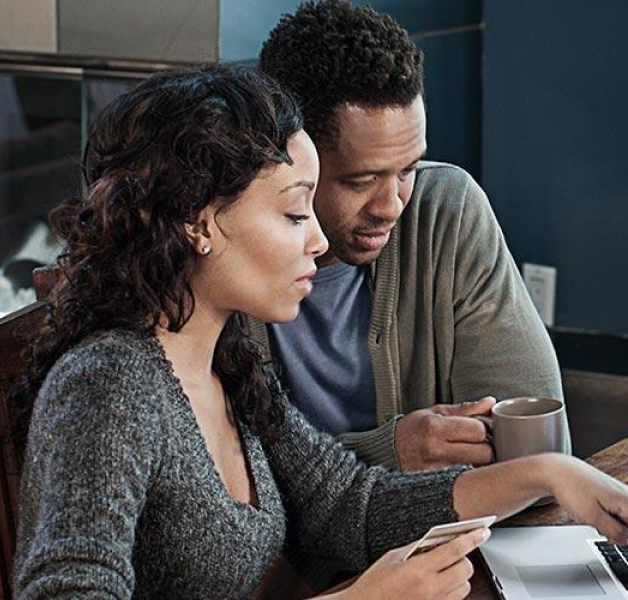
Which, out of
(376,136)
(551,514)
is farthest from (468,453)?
(376,136)

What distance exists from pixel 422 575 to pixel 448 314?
74 cm

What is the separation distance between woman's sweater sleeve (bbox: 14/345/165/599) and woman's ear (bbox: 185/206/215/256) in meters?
0.14

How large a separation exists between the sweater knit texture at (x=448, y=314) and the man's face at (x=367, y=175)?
82 millimetres

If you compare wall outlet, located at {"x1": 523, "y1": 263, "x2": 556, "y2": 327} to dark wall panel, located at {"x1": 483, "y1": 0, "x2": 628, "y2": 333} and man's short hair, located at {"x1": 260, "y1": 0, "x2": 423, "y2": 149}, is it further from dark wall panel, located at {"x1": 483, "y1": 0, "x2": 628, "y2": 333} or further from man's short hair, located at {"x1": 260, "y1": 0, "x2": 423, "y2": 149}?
man's short hair, located at {"x1": 260, "y1": 0, "x2": 423, "y2": 149}

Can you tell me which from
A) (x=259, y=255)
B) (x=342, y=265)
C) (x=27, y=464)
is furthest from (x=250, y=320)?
(x=27, y=464)

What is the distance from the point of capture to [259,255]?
151 cm

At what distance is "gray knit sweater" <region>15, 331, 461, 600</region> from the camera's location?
1.30 metres

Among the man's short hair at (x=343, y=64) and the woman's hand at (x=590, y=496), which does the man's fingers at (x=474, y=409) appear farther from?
the man's short hair at (x=343, y=64)

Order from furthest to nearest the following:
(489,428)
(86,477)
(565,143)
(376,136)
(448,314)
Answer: (565,143) → (448,314) → (376,136) → (489,428) → (86,477)

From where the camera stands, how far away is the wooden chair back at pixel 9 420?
1541 mm

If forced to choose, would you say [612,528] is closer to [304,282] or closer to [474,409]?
[474,409]

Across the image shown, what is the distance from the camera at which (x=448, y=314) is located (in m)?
2.04

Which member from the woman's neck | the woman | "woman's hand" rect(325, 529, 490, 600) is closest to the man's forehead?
the woman

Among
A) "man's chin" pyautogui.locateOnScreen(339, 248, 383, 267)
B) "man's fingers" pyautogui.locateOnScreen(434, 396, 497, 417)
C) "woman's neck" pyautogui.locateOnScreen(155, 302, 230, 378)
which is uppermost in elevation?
"woman's neck" pyautogui.locateOnScreen(155, 302, 230, 378)
